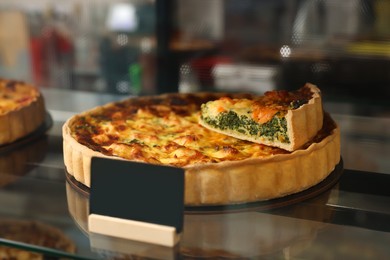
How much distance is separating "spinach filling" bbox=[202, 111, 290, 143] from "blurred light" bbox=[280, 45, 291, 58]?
843mm

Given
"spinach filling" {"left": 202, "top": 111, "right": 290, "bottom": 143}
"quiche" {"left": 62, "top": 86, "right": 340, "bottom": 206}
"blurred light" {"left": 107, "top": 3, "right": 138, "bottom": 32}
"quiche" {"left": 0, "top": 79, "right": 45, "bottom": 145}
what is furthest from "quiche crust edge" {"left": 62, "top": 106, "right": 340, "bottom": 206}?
"blurred light" {"left": 107, "top": 3, "right": 138, "bottom": 32}

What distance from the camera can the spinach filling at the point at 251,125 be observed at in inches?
71.2

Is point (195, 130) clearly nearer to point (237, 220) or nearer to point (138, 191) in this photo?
point (237, 220)

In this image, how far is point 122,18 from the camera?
120 inches

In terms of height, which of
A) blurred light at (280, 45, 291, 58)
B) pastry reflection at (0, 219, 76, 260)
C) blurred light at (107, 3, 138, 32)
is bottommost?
pastry reflection at (0, 219, 76, 260)

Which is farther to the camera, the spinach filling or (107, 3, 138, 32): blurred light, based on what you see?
(107, 3, 138, 32): blurred light

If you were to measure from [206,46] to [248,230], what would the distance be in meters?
1.59

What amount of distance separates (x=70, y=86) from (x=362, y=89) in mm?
1334

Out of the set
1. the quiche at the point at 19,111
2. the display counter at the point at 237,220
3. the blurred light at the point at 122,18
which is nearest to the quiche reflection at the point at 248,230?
the display counter at the point at 237,220

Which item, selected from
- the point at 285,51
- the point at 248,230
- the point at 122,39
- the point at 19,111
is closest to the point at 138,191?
the point at 248,230

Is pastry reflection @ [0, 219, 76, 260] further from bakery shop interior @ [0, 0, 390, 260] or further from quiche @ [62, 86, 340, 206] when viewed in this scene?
quiche @ [62, 86, 340, 206]

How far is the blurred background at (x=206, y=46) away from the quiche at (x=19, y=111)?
46 cm

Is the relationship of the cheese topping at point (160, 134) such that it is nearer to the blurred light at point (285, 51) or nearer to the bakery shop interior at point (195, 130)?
the bakery shop interior at point (195, 130)

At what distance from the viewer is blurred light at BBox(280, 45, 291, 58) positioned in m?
2.77
